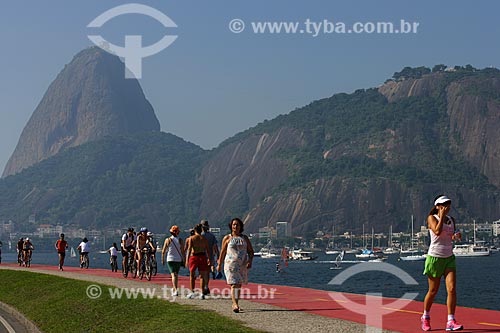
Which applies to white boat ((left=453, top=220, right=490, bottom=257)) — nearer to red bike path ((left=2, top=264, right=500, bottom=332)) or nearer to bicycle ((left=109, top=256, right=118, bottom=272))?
bicycle ((left=109, top=256, right=118, bottom=272))

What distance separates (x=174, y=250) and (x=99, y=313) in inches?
129

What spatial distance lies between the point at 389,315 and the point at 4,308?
13.6 m

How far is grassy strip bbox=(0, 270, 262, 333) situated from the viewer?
14.8m

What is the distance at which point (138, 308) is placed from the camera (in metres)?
17.7

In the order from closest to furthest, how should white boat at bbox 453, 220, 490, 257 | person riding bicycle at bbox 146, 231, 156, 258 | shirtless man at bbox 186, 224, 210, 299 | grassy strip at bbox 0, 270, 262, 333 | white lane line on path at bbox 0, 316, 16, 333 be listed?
grassy strip at bbox 0, 270, 262, 333 < shirtless man at bbox 186, 224, 210, 299 < white lane line on path at bbox 0, 316, 16, 333 < person riding bicycle at bbox 146, 231, 156, 258 < white boat at bbox 453, 220, 490, 257

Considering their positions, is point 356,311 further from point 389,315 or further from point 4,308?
point 4,308

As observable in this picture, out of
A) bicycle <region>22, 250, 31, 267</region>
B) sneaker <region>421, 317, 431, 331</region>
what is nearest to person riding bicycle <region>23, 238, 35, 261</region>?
bicycle <region>22, 250, 31, 267</region>

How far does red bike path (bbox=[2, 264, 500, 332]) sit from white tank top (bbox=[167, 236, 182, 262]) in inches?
48.6

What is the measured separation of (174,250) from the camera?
2130 cm

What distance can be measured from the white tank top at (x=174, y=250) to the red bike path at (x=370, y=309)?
4.05 feet

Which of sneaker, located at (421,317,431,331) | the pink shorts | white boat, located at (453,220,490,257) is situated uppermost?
white boat, located at (453,220,490,257)

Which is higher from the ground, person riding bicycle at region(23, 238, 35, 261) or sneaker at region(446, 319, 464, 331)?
person riding bicycle at region(23, 238, 35, 261)

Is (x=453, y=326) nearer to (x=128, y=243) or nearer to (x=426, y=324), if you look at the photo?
(x=426, y=324)

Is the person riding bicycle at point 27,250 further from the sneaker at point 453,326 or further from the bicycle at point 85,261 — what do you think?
the sneaker at point 453,326
